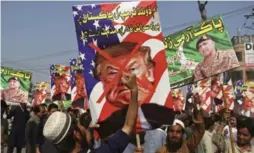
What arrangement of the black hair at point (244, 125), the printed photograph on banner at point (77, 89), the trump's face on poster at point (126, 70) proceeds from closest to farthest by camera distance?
the trump's face on poster at point (126, 70) < the black hair at point (244, 125) < the printed photograph on banner at point (77, 89)

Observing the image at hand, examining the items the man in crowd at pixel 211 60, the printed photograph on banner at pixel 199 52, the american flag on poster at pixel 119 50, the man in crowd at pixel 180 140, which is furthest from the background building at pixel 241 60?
the american flag on poster at pixel 119 50

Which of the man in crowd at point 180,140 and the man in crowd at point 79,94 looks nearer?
the man in crowd at point 180,140

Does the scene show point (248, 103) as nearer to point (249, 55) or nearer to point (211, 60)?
point (211, 60)

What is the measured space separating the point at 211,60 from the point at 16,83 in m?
5.87

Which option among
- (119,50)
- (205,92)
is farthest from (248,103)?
(119,50)

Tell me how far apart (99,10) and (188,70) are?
3795 millimetres

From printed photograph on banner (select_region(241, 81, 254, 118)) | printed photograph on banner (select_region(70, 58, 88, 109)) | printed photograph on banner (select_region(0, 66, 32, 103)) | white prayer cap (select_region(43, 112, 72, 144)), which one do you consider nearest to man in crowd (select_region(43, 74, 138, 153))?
white prayer cap (select_region(43, 112, 72, 144))

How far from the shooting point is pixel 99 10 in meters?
4.25

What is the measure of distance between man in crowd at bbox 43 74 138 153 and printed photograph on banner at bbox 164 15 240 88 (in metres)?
3.97

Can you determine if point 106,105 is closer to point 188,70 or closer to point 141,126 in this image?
point 141,126

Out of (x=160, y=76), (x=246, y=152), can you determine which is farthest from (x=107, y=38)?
(x=246, y=152)

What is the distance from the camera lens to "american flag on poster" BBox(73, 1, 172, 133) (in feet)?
13.1

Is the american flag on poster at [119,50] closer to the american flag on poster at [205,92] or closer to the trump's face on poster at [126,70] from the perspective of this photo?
the trump's face on poster at [126,70]

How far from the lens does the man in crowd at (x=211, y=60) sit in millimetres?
6962
